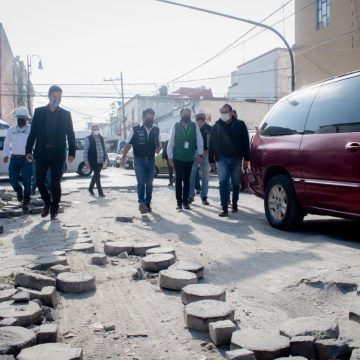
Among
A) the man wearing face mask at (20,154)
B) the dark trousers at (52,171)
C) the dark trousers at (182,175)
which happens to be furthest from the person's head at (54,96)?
the dark trousers at (182,175)

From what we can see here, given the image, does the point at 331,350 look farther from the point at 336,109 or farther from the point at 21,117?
the point at 21,117

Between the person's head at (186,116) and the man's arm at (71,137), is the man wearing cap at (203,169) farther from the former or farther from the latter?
the man's arm at (71,137)

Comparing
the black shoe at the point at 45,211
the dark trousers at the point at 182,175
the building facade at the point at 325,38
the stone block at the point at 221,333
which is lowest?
the stone block at the point at 221,333

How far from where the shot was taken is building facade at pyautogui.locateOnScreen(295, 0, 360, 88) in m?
18.9

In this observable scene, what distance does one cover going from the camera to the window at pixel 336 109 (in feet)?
16.4

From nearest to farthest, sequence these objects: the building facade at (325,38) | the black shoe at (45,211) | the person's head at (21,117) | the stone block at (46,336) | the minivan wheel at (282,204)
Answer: the stone block at (46,336)
the minivan wheel at (282,204)
the black shoe at (45,211)
the person's head at (21,117)
the building facade at (325,38)

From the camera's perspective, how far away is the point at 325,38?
2044cm

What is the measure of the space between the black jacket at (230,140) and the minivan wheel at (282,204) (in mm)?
1256

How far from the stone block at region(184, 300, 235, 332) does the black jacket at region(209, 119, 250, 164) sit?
4689mm

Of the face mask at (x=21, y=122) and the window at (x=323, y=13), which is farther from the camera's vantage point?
the window at (x=323, y=13)

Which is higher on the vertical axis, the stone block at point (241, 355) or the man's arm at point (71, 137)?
the man's arm at point (71, 137)

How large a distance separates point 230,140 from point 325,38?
A: 15052 millimetres

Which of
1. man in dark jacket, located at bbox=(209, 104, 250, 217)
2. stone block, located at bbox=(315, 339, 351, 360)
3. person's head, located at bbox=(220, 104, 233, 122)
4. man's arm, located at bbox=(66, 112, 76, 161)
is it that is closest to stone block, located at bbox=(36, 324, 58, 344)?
stone block, located at bbox=(315, 339, 351, 360)

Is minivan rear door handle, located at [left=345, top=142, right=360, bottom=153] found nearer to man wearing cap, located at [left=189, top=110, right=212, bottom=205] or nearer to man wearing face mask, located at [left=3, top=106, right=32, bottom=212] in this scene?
man wearing cap, located at [left=189, top=110, right=212, bottom=205]
